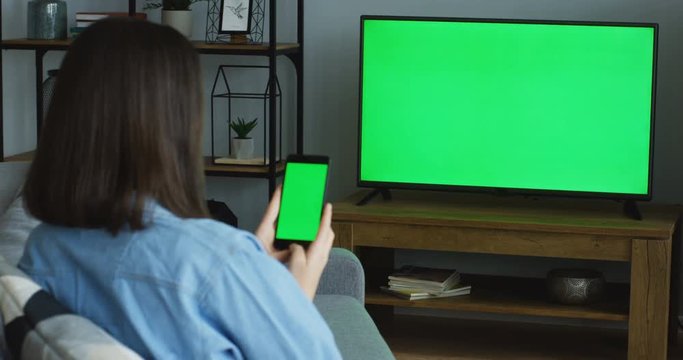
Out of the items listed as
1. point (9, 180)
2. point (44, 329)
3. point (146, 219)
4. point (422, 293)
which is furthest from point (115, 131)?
point (422, 293)

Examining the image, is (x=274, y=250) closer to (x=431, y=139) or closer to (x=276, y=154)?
(x=431, y=139)

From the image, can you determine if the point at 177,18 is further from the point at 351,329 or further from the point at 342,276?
the point at 351,329

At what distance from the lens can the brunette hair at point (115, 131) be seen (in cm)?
137

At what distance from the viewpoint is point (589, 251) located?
3.40 meters

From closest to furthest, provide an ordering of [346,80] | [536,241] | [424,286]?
[536,241] < [424,286] < [346,80]

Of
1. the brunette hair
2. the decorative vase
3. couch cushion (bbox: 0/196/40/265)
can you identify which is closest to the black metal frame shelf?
the decorative vase

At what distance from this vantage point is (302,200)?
6.19 ft

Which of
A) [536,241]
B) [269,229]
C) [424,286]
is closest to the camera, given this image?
[269,229]

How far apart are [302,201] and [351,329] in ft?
1.94

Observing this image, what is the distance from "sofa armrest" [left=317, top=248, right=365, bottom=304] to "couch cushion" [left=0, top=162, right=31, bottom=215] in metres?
0.74

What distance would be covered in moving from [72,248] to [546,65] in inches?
94.8

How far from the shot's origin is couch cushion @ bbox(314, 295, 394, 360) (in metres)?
2.28

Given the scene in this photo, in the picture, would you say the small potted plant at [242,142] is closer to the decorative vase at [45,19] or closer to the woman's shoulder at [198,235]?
the decorative vase at [45,19]

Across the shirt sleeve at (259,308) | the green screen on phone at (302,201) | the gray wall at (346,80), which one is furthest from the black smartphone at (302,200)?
the gray wall at (346,80)
